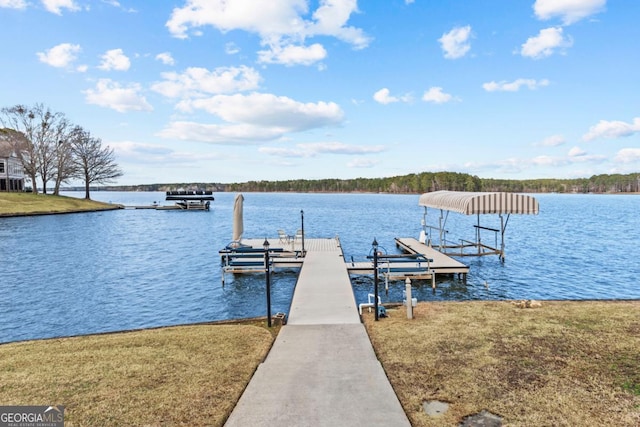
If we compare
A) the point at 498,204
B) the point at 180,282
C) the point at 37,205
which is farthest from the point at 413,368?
the point at 37,205

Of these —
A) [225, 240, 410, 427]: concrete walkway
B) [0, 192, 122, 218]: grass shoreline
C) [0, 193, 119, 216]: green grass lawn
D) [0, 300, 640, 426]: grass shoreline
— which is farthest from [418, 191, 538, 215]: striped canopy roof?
[0, 193, 119, 216]: green grass lawn

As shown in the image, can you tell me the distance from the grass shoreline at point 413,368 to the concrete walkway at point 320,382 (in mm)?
304

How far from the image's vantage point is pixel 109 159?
86.7 m

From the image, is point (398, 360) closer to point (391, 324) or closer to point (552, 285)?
point (391, 324)

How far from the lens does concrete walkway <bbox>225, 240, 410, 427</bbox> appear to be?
219 inches

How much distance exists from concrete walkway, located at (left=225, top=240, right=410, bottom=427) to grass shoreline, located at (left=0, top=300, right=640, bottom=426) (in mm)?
304

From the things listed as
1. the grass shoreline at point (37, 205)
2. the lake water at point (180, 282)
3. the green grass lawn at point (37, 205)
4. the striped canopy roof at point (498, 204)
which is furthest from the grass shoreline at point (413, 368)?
the green grass lawn at point (37, 205)

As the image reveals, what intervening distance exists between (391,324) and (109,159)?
93.4m

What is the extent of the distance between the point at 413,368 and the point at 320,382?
1929 mm

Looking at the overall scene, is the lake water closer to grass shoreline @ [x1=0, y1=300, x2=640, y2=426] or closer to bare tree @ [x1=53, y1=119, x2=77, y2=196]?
grass shoreline @ [x1=0, y1=300, x2=640, y2=426]

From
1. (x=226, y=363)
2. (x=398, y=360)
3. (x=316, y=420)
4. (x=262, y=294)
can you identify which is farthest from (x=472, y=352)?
(x=262, y=294)

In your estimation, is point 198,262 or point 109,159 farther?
point 109,159

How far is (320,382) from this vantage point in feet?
21.8

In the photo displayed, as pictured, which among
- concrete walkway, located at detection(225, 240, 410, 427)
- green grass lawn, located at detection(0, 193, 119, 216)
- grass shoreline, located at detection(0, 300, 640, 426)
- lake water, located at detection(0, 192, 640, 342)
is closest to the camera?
concrete walkway, located at detection(225, 240, 410, 427)
